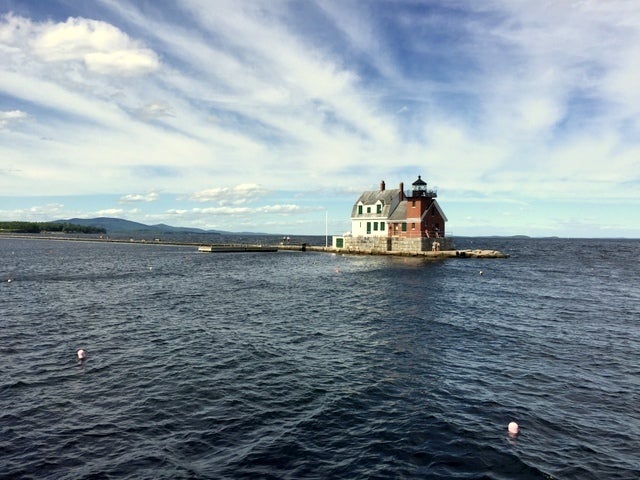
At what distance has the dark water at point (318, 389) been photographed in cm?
1180

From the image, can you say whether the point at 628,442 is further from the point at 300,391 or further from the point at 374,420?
the point at 300,391

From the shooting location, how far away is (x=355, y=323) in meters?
27.8

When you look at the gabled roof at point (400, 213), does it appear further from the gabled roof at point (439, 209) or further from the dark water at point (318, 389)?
the dark water at point (318, 389)

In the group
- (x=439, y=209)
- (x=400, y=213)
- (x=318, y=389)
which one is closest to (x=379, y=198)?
(x=400, y=213)

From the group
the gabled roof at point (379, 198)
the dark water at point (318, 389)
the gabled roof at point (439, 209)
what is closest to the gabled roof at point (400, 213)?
the gabled roof at point (379, 198)

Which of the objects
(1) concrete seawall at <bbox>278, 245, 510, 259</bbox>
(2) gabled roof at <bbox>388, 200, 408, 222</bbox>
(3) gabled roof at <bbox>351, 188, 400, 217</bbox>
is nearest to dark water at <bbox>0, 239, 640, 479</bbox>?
(1) concrete seawall at <bbox>278, 245, 510, 259</bbox>

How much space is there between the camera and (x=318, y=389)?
16.6 metres

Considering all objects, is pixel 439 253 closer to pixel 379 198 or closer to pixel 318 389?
pixel 379 198

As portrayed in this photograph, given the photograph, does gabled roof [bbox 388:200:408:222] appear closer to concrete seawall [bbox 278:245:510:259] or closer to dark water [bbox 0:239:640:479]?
concrete seawall [bbox 278:245:510:259]

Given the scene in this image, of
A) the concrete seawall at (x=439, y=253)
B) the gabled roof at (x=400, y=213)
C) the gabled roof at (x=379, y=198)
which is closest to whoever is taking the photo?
the concrete seawall at (x=439, y=253)

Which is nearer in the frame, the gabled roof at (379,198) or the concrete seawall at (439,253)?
the concrete seawall at (439,253)

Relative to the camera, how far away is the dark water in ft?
38.7

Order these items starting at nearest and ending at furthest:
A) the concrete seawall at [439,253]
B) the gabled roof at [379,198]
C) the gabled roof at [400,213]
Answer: the concrete seawall at [439,253], the gabled roof at [400,213], the gabled roof at [379,198]

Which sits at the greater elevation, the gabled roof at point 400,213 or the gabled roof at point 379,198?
the gabled roof at point 379,198
